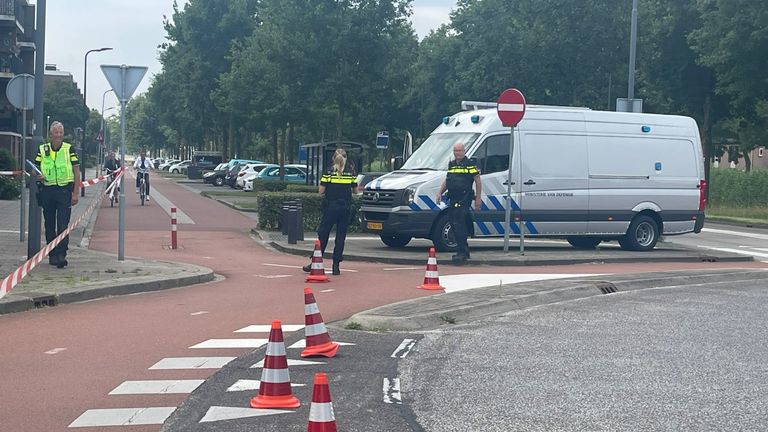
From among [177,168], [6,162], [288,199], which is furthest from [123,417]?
[177,168]

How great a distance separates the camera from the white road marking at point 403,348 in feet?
27.9

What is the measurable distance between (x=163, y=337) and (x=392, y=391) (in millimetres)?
3072

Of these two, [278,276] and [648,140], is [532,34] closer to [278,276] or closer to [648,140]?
[648,140]

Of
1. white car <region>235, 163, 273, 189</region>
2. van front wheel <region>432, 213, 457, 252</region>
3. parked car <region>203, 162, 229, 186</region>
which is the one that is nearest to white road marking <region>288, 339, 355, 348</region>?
van front wheel <region>432, 213, 457, 252</region>

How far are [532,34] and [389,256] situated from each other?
3251 centimetres

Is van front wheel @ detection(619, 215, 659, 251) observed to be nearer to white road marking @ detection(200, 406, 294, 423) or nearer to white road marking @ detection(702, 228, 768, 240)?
white road marking @ detection(702, 228, 768, 240)

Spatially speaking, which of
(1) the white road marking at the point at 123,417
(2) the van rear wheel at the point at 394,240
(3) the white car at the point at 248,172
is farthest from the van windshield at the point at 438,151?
(3) the white car at the point at 248,172

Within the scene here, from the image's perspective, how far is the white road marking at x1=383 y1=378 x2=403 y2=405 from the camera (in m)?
6.84

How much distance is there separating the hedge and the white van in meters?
4.06

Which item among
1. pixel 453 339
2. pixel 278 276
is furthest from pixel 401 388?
pixel 278 276

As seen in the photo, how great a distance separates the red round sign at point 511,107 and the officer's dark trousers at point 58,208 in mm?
6935

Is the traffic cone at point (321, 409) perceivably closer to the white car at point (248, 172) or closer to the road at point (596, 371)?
the road at point (596, 371)

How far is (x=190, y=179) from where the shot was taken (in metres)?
79.3

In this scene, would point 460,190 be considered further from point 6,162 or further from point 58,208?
point 6,162
